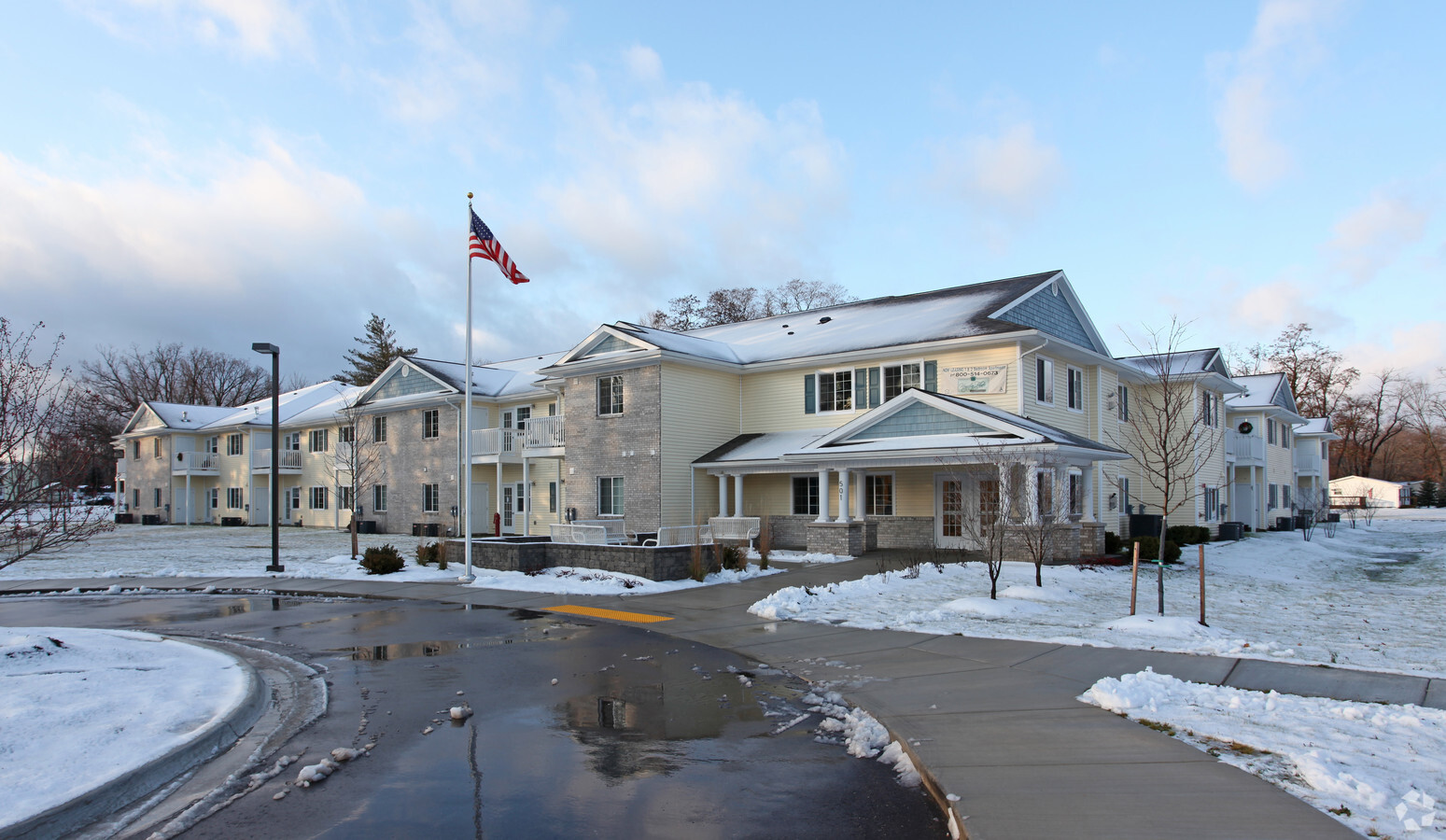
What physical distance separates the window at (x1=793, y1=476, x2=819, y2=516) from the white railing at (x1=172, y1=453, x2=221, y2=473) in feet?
133

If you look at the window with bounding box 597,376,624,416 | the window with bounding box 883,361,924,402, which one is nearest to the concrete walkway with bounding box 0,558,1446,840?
the window with bounding box 883,361,924,402

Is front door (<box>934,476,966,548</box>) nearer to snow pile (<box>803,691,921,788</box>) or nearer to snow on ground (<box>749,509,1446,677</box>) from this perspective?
snow on ground (<box>749,509,1446,677</box>)

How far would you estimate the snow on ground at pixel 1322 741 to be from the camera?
4.95 m

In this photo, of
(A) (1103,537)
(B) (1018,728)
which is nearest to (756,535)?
(A) (1103,537)

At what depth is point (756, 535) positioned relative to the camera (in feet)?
82.1

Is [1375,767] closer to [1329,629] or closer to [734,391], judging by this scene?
[1329,629]

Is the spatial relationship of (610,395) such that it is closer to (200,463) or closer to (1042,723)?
(1042,723)

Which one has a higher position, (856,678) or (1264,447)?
(1264,447)

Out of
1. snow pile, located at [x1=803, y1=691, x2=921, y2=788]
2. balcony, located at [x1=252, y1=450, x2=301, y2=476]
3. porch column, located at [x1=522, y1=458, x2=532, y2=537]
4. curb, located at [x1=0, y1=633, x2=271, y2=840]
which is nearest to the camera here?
curb, located at [x1=0, y1=633, x2=271, y2=840]

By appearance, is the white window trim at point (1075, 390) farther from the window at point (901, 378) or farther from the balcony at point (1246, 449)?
the balcony at point (1246, 449)

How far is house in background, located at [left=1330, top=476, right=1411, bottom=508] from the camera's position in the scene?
7111cm

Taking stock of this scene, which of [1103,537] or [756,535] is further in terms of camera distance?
[756,535]

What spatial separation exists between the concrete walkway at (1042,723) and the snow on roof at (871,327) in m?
13.7

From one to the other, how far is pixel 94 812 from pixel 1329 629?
1415 cm
